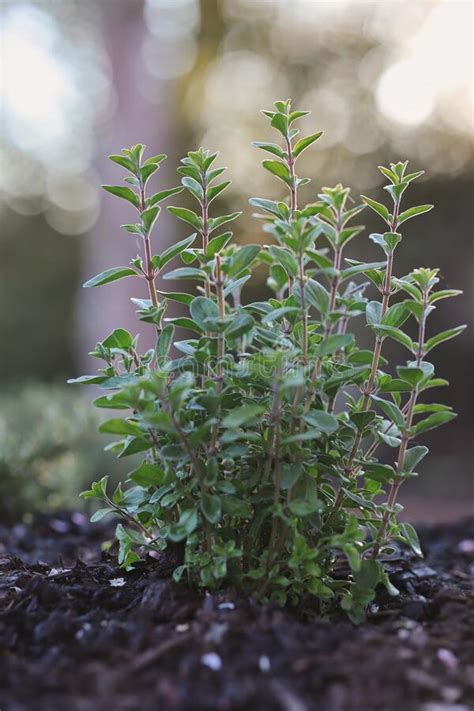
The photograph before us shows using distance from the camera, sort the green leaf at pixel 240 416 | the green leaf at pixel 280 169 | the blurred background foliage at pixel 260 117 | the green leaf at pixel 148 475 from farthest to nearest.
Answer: the blurred background foliage at pixel 260 117
the green leaf at pixel 280 169
the green leaf at pixel 148 475
the green leaf at pixel 240 416

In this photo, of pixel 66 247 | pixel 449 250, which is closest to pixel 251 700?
pixel 449 250

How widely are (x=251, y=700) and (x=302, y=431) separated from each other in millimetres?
602

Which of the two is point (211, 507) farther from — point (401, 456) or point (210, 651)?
point (401, 456)

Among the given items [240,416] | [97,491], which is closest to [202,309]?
[240,416]

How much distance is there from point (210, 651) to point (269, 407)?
1.84 ft

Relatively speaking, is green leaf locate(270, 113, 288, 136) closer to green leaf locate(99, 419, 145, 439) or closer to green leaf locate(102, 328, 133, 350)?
green leaf locate(102, 328, 133, 350)

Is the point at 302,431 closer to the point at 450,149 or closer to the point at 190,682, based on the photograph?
the point at 190,682

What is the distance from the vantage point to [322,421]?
1553 mm

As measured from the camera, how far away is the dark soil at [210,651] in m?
1.25

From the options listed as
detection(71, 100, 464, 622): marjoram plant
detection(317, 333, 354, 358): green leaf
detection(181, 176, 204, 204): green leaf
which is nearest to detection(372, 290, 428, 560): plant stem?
detection(71, 100, 464, 622): marjoram plant

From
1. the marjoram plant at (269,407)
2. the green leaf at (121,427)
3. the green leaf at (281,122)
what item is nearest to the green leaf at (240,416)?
the marjoram plant at (269,407)

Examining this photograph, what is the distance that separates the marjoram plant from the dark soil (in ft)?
0.32

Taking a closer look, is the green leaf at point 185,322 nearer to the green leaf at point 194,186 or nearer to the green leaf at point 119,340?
the green leaf at point 119,340

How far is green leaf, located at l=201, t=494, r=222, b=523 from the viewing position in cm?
153
